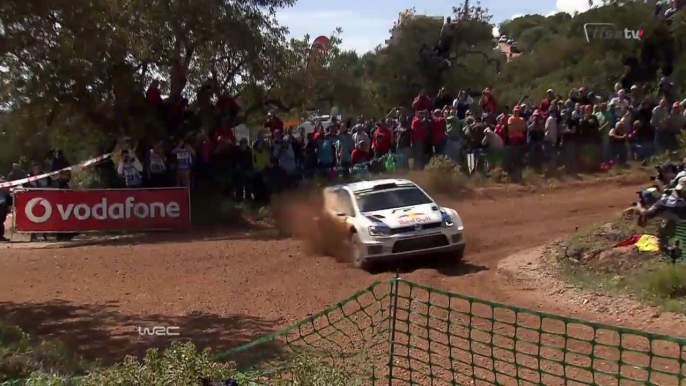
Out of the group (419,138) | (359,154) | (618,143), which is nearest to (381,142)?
(359,154)

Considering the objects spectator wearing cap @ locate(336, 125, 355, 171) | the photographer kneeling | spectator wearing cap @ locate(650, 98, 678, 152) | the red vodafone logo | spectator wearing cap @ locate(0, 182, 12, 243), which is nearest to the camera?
the photographer kneeling

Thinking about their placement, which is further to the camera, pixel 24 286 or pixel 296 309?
pixel 24 286

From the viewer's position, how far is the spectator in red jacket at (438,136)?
23.0m

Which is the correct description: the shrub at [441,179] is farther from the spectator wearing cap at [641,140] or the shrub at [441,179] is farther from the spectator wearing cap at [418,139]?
the spectator wearing cap at [641,140]

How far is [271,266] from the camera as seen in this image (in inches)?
616

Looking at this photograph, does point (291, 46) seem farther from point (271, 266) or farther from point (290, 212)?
point (271, 266)

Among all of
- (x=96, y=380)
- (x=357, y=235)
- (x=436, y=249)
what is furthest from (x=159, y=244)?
(x=96, y=380)

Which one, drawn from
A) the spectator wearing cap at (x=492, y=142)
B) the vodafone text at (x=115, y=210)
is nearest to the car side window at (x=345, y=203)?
the vodafone text at (x=115, y=210)

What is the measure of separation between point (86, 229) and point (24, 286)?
7.01 metres

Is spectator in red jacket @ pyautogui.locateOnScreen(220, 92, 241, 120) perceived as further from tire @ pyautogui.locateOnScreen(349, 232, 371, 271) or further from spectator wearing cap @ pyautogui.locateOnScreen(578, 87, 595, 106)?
tire @ pyautogui.locateOnScreen(349, 232, 371, 271)

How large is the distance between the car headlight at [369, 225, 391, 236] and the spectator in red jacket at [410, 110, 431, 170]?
8.82 meters

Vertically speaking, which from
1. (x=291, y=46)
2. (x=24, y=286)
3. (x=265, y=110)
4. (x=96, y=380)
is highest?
(x=291, y=46)

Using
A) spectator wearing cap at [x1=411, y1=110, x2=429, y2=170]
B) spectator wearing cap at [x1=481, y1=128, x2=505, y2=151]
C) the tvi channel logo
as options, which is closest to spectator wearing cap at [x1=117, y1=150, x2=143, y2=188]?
spectator wearing cap at [x1=411, y1=110, x2=429, y2=170]

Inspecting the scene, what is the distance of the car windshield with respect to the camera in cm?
1503
